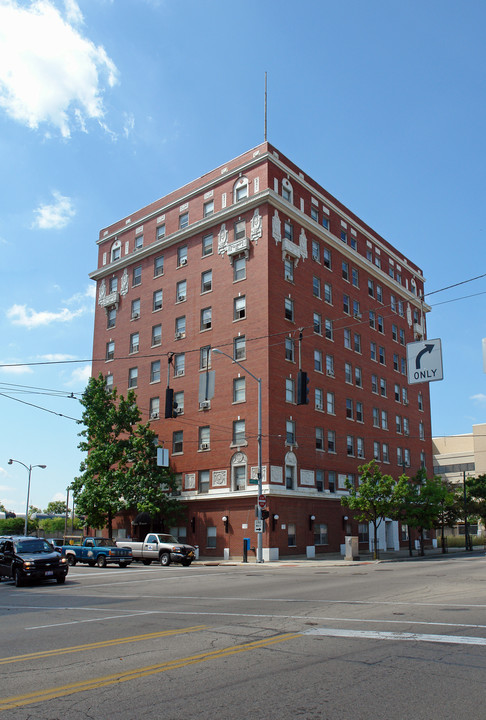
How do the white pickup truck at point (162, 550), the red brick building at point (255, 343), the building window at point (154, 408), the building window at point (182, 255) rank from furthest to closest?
the building window at point (182, 255)
the building window at point (154, 408)
the red brick building at point (255, 343)
the white pickup truck at point (162, 550)

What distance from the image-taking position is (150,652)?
8945 millimetres

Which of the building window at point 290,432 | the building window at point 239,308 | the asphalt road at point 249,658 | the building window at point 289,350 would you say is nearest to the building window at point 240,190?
the building window at point 239,308

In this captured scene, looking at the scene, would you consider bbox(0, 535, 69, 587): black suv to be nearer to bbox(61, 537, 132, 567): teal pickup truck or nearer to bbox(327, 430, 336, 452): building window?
bbox(61, 537, 132, 567): teal pickup truck

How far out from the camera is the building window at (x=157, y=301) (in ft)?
164

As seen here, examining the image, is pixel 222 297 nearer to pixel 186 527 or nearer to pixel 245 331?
pixel 245 331

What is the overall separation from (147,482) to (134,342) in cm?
1351

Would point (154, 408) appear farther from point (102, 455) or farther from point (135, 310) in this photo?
point (135, 310)

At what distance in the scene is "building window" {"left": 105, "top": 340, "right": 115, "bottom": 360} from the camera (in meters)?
53.1

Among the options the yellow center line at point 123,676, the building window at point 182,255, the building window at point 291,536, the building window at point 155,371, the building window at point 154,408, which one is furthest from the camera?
the building window at point 182,255

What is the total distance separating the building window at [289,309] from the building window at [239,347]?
11.5ft

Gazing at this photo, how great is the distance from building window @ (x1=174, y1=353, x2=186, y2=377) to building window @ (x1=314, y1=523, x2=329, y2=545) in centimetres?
1457

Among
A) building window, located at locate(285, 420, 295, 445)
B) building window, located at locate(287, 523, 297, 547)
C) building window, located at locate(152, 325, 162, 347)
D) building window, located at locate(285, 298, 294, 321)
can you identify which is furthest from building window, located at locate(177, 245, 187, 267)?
building window, located at locate(287, 523, 297, 547)

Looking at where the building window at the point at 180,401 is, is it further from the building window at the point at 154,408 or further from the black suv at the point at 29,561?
the black suv at the point at 29,561

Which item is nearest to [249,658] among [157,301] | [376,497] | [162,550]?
[162,550]
